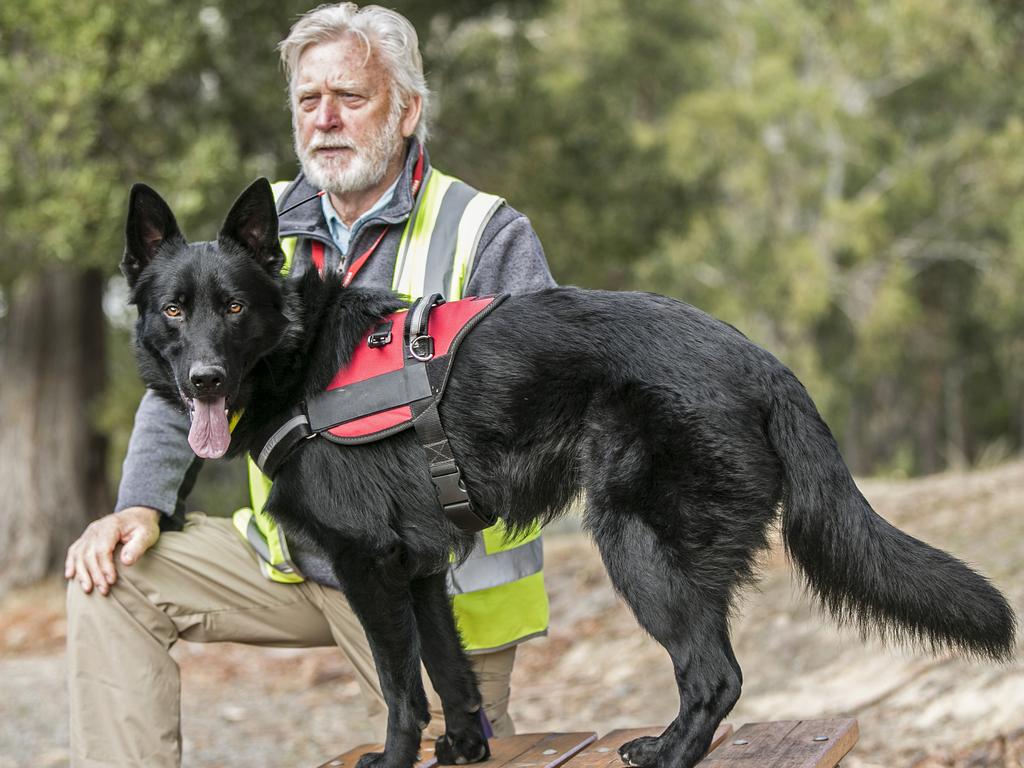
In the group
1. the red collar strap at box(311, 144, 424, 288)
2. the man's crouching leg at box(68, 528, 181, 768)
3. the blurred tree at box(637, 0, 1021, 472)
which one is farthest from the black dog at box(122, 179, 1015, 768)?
the blurred tree at box(637, 0, 1021, 472)

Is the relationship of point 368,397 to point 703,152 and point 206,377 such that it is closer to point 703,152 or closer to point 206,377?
point 206,377

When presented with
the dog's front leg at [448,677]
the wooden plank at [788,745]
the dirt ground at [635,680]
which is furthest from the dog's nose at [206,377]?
the dirt ground at [635,680]

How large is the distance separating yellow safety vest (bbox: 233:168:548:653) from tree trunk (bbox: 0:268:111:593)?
6.11 meters

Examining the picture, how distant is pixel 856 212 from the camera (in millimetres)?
22312

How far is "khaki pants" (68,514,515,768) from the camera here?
2766 millimetres

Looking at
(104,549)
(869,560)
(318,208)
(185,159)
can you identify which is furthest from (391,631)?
(185,159)

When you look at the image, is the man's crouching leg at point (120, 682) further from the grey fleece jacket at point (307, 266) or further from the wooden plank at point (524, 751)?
the wooden plank at point (524, 751)

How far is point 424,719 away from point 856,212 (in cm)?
2124

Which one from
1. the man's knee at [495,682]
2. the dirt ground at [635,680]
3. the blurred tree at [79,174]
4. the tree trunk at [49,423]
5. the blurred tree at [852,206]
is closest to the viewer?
the man's knee at [495,682]

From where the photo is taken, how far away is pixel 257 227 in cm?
281

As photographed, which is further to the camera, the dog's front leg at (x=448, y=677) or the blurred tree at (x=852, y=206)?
the blurred tree at (x=852, y=206)

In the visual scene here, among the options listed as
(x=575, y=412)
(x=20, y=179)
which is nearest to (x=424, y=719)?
(x=575, y=412)

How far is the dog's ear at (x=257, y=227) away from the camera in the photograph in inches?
108

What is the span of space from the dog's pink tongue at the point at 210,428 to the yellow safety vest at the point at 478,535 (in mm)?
355
